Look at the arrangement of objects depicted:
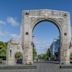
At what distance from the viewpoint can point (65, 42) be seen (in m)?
40.3

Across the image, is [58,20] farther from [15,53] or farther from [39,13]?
[15,53]

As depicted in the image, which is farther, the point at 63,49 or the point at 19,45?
the point at 19,45

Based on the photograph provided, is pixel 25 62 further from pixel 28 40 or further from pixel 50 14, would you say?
pixel 50 14

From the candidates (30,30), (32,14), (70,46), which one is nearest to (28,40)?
(30,30)

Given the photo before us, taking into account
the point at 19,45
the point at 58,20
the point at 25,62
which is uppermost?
the point at 58,20

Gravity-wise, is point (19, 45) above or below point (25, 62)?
above

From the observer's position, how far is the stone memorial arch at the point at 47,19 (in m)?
40.1

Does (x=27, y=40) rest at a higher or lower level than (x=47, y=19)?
lower

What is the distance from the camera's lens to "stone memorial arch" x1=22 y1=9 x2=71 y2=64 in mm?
40125

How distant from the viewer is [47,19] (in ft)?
132

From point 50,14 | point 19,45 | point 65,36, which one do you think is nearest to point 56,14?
point 50,14

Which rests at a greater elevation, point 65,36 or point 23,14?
point 23,14

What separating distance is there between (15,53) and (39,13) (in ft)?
28.4

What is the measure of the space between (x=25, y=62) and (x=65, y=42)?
6.72 metres
